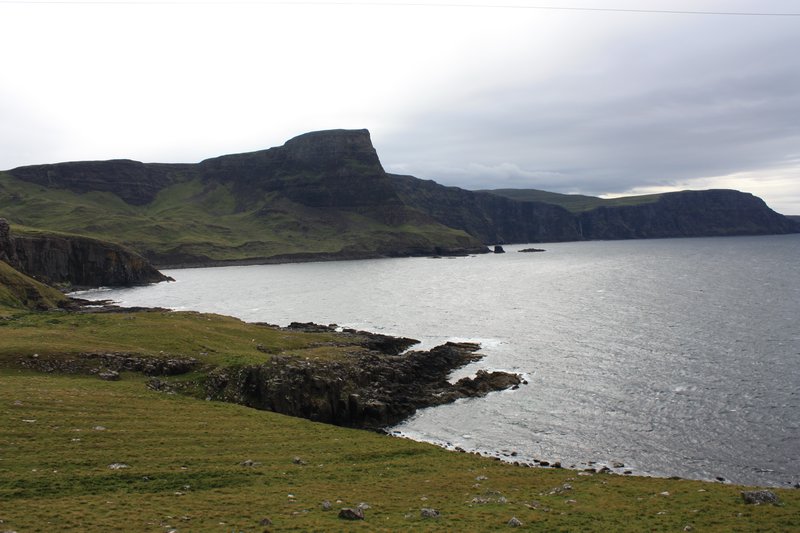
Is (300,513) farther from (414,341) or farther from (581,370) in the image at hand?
(414,341)

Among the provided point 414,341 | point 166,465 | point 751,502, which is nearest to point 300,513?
point 166,465

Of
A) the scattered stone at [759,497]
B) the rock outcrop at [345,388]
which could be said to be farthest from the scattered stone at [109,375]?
the scattered stone at [759,497]

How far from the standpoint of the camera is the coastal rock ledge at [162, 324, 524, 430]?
4794 centimetres

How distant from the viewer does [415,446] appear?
126 feet

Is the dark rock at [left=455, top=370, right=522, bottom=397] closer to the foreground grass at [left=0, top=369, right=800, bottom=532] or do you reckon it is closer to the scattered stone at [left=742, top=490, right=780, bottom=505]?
the foreground grass at [left=0, top=369, right=800, bottom=532]

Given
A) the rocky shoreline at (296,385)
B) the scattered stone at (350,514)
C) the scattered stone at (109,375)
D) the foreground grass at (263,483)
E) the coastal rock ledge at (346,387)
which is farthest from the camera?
the coastal rock ledge at (346,387)

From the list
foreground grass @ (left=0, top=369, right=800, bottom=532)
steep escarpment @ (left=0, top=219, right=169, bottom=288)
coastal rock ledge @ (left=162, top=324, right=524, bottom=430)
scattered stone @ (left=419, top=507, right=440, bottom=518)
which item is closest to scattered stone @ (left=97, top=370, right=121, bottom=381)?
coastal rock ledge @ (left=162, top=324, right=524, bottom=430)

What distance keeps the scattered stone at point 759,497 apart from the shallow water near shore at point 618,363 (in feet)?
38.9

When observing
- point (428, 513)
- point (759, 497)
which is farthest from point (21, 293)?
point (759, 497)

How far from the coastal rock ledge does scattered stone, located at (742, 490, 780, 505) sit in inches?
1153

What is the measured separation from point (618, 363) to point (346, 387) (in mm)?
36859

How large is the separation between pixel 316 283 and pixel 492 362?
424 feet

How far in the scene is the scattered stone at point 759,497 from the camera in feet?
84.1

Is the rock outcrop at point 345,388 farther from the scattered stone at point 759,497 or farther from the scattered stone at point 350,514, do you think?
the scattered stone at point 759,497
